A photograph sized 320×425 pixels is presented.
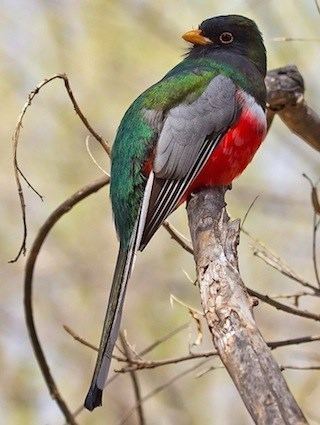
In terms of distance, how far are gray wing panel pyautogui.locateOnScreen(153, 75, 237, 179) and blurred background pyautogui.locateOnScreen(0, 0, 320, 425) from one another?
283 cm

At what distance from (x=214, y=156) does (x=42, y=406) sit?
3.92m

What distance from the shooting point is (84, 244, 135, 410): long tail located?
304 centimetres

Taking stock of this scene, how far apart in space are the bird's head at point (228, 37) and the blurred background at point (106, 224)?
2182 mm

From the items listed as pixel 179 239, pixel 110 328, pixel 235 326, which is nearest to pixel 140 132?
pixel 179 239

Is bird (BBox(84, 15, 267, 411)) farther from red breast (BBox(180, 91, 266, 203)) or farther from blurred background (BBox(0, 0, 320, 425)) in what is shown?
blurred background (BBox(0, 0, 320, 425))

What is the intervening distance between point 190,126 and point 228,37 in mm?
860

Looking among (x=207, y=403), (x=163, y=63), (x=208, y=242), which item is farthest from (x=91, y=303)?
(x=208, y=242)

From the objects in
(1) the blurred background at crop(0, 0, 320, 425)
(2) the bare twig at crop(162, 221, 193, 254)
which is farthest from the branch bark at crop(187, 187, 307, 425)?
(1) the blurred background at crop(0, 0, 320, 425)

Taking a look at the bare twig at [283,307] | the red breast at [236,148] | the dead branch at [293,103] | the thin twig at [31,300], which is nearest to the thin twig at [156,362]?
the bare twig at [283,307]

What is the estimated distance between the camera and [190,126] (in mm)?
4301

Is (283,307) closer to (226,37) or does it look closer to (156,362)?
(156,362)

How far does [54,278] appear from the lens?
26.4 ft

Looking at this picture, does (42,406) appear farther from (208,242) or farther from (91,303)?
(208,242)

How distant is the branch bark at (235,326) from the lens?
2.27 metres
